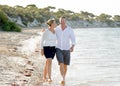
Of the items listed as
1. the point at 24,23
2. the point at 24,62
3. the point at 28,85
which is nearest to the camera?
the point at 28,85

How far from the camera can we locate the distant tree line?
8525cm

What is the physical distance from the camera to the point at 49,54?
1204 centimetres

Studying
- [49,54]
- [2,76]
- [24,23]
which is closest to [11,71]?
[2,76]

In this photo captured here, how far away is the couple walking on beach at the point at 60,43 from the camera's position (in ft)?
38.5

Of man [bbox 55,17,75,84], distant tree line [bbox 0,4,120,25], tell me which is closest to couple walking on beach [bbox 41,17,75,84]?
man [bbox 55,17,75,84]

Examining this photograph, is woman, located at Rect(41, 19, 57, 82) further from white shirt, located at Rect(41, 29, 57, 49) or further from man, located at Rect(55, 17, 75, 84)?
man, located at Rect(55, 17, 75, 84)

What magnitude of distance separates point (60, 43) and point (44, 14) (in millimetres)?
101386

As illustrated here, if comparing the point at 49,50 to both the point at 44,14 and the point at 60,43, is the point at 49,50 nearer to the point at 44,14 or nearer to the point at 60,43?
the point at 60,43

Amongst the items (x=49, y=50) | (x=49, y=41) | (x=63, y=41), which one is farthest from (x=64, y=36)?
(x=49, y=50)

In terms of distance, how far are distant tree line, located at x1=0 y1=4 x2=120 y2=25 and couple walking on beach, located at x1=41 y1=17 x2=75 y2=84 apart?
69000 millimetres

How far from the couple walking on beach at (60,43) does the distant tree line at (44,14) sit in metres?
69.0

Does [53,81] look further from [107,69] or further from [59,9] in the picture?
[59,9]

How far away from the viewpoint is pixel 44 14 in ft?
370

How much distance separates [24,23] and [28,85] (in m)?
73.2
